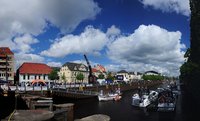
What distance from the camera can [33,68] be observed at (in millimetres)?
146750

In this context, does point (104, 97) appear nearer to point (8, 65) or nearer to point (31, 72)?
point (31, 72)

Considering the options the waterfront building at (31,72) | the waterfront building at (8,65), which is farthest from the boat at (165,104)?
the waterfront building at (8,65)

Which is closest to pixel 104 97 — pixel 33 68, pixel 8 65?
pixel 33 68

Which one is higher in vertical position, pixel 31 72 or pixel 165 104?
pixel 31 72

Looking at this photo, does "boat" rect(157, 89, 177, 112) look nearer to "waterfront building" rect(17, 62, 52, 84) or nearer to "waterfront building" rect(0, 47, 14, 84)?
"waterfront building" rect(17, 62, 52, 84)

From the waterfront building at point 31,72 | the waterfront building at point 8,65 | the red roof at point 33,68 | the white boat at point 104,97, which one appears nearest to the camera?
the white boat at point 104,97

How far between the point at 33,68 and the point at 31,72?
3.13 m

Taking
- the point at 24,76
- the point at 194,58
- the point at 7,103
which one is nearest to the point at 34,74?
the point at 24,76

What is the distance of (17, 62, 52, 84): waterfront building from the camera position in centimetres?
14188

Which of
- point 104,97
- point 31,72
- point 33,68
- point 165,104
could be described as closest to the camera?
point 165,104

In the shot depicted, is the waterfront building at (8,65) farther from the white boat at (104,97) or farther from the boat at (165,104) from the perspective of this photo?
the boat at (165,104)

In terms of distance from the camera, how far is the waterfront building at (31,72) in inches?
5586

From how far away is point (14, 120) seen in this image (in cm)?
988

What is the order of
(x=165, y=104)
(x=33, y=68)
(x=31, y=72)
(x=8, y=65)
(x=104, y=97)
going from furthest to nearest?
(x=8, y=65)
(x=33, y=68)
(x=31, y=72)
(x=104, y=97)
(x=165, y=104)
